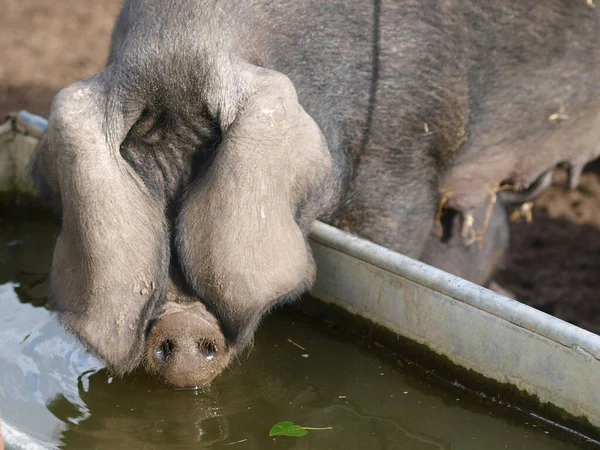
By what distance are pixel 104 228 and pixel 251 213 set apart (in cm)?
40

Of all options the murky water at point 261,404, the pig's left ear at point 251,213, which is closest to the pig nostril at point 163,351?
the pig's left ear at point 251,213

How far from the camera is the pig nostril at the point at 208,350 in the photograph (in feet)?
9.72

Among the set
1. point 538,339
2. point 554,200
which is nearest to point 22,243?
point 538,339

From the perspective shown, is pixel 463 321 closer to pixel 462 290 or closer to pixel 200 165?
pixel 462 290

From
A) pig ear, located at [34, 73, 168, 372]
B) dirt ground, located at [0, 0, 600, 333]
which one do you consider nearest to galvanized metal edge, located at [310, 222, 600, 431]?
pig ear, located at [34, 73, 168, 372]

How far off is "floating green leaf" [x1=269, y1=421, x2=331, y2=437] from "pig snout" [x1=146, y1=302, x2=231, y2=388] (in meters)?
0.26

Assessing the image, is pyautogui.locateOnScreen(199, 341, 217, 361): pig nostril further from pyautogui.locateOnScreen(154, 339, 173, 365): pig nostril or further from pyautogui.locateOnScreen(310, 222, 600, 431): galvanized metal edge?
pyautogui.locateOnScreen(310, 222, 600, 431): galvanized metal edge

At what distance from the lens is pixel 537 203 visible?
6.00 m

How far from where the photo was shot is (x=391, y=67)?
363cm

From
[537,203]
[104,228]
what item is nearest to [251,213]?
[104,228]

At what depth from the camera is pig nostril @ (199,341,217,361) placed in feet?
9.72

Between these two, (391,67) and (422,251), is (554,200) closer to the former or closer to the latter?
(422,251)

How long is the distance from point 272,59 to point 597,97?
5.75 ft

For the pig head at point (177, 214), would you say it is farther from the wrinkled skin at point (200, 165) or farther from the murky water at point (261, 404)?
the murky water at point (261, 404)
